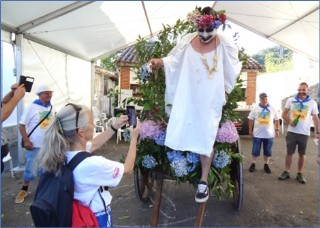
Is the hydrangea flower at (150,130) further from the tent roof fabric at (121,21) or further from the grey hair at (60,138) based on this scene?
the tent roof fabric at (121,21)

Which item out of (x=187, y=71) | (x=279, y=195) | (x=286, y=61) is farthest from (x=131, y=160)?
(x=286, y=61)

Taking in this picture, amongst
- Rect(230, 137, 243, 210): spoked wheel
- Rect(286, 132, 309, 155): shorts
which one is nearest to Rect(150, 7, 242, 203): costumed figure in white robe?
Rect(230, 137, 243, 210): spoked wheel

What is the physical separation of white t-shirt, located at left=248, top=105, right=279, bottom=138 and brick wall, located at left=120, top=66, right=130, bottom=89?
8.07 metres

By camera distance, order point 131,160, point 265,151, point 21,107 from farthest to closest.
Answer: point 265,151 → point 21,107 → point 131,160

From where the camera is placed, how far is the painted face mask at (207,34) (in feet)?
9.04

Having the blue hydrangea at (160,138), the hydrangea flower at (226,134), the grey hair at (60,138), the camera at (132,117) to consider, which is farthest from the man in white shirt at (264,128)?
the grey hair at (60,138)

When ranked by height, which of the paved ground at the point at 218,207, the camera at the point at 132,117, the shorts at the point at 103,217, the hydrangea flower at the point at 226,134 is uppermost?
the camera at the point at 132,117

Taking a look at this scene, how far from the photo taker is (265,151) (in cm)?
614

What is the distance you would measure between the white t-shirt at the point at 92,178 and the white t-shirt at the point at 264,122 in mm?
4912

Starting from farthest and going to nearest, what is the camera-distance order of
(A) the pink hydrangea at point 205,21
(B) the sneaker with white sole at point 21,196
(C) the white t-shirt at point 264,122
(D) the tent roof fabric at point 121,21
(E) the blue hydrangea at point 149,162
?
(C) the white t-shirt at point 264,122 < (D) the tent roof fabric at point 121,21 < (B) the sneaker with white sole at point 21,196 < (E) the blue hydrangea at point 149,162 < (A) the pink hydrangea at point 205,21

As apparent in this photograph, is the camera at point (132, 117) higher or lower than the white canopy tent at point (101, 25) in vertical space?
lower

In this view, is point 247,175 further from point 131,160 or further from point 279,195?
point 131,160

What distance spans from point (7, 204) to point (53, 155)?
3.05m

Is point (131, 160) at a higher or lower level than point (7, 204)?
higher
